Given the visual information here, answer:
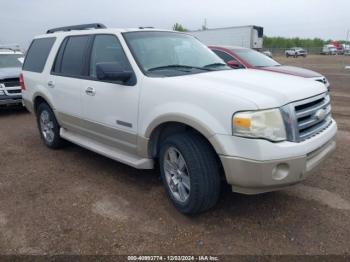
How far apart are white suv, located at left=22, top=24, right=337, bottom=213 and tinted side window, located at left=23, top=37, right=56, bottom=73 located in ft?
1.25

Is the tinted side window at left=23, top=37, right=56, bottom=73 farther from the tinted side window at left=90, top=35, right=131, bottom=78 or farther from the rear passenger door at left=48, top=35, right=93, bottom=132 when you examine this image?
the tinted side window at left=90, top=35, right=131, bottom=78

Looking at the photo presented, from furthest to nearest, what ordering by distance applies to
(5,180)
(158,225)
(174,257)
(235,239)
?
(5,180)
(158,225)
(235,239)
(174,257)

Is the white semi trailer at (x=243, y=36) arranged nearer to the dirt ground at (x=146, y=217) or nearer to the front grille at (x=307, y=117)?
the dirt ground at (x=146, y=217)

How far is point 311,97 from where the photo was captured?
135 inches

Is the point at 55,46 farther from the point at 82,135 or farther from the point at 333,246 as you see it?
the point at 333,246

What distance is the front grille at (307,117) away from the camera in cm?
309

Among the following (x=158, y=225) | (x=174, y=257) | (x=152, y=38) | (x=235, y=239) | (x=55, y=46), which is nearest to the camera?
(x=174, y=257)

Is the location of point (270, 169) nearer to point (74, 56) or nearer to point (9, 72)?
point (74, 56)

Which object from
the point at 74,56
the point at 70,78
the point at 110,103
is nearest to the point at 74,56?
the point at 74,56

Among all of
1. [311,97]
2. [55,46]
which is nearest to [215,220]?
[311,97]

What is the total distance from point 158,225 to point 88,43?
2.66 metres

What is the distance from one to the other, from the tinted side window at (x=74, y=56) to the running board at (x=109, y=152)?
92cm

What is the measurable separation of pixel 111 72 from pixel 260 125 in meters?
1.71

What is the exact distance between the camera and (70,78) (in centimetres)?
496
